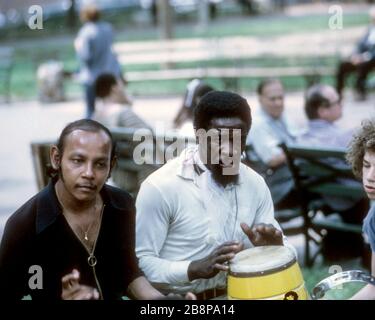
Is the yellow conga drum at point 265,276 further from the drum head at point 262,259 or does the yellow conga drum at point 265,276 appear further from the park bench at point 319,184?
the park bench at point 319,184

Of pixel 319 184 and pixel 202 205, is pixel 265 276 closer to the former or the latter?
pixel 202 205

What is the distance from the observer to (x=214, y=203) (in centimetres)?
260

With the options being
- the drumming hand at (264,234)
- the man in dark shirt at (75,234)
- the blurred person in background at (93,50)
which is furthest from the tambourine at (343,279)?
the blurred person in background at (93,50)

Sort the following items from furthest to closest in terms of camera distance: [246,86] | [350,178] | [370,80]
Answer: [370,80] < [246,86] < [350,178]

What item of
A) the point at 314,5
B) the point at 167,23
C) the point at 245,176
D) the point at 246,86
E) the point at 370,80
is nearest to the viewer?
the point at 245,176

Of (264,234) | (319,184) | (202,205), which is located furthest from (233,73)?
(264,234)

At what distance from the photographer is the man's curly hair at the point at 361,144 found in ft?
8.18

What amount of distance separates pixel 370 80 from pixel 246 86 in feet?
6.04

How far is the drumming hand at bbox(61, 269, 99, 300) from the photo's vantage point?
239 cm

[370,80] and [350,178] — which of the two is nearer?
[350,178]

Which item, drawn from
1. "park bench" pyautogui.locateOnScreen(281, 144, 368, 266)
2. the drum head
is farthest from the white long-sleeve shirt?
"park bench" pyautogui.locateOnScreen(281, 144, 368, 266)

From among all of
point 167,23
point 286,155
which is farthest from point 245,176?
point 167,23

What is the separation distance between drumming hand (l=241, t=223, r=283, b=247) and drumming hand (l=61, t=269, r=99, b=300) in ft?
1.55
